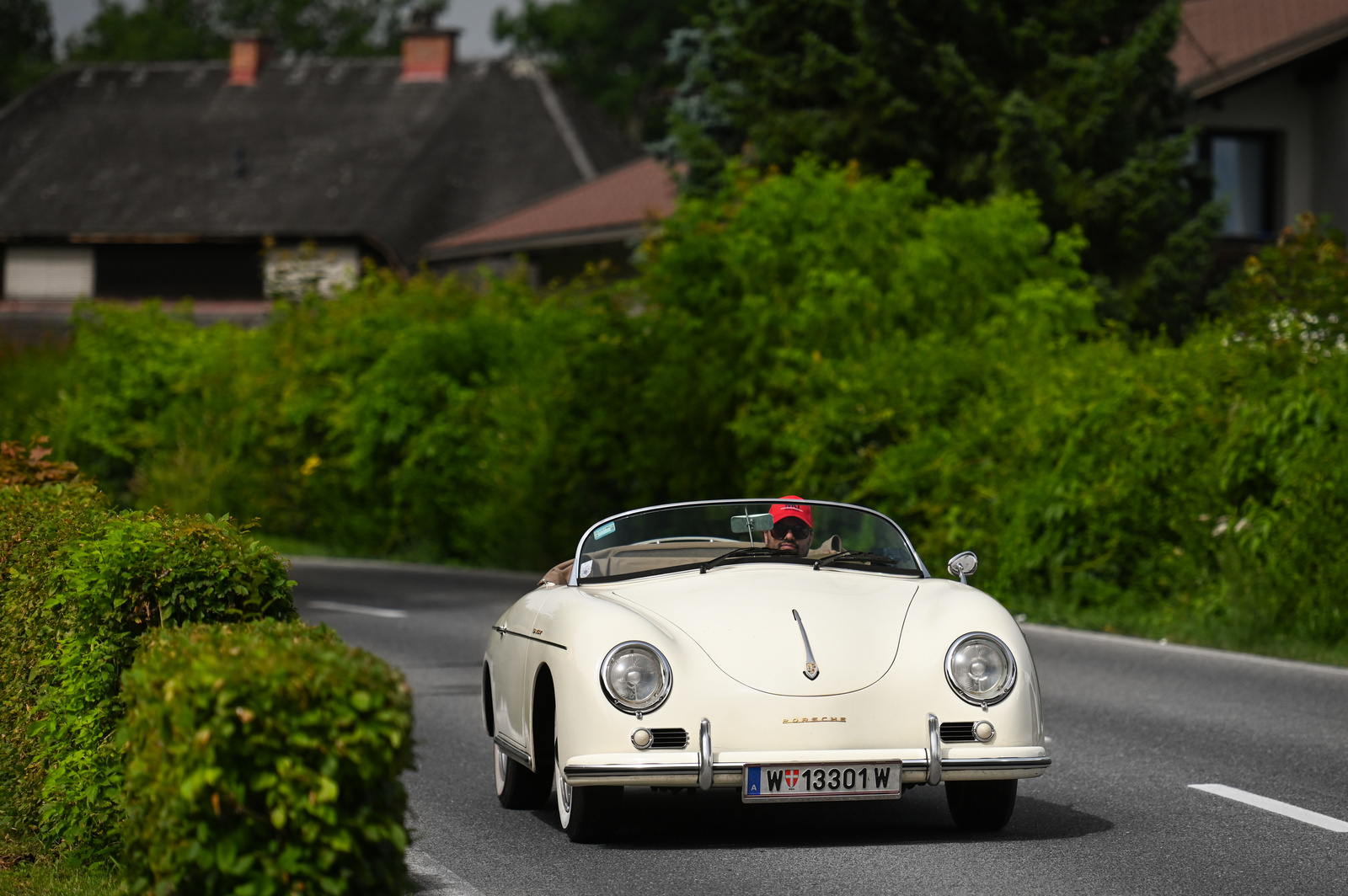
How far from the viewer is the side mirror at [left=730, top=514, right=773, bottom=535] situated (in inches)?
326

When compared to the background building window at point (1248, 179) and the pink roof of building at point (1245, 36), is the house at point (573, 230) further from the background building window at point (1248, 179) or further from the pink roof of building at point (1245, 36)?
the background building window at point (1248, 179)

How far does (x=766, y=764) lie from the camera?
677 cm

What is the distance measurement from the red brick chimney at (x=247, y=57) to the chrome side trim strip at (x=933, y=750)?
56.5 meters

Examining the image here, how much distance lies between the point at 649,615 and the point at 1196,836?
7.33ft

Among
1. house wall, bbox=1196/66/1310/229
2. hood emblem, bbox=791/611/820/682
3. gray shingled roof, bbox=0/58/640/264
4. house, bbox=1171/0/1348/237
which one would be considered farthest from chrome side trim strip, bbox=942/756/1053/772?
gray shingled roof, bbox=0/58/640/264

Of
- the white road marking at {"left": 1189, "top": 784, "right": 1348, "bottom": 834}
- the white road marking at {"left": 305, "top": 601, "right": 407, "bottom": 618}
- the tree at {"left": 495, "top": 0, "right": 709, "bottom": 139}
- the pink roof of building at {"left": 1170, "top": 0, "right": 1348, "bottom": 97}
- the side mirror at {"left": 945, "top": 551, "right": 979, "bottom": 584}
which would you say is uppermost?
the tree at {"left": 495, "top": 0, "right": 709, "bottom": 139}

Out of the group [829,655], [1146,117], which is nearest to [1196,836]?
[829,655]

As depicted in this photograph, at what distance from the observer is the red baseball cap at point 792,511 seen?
27.2 feet

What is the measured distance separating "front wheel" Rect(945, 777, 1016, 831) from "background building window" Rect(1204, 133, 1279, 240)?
1011 inches

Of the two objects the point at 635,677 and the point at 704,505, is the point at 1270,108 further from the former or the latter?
the point at 635,677

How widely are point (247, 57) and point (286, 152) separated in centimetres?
686

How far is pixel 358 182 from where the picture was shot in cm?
5288

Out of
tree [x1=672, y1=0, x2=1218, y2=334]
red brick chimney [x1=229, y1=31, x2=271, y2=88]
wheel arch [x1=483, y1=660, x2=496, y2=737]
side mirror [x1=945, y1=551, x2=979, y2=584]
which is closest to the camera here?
side mirror [x1=945, y1=551, x2=979, y2=584]

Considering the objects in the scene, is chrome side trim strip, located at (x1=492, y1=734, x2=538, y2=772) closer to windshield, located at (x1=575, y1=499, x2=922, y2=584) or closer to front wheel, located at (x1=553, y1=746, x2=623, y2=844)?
front wheel, located at (x1=553, y1=746, x2=623, y2=844)
